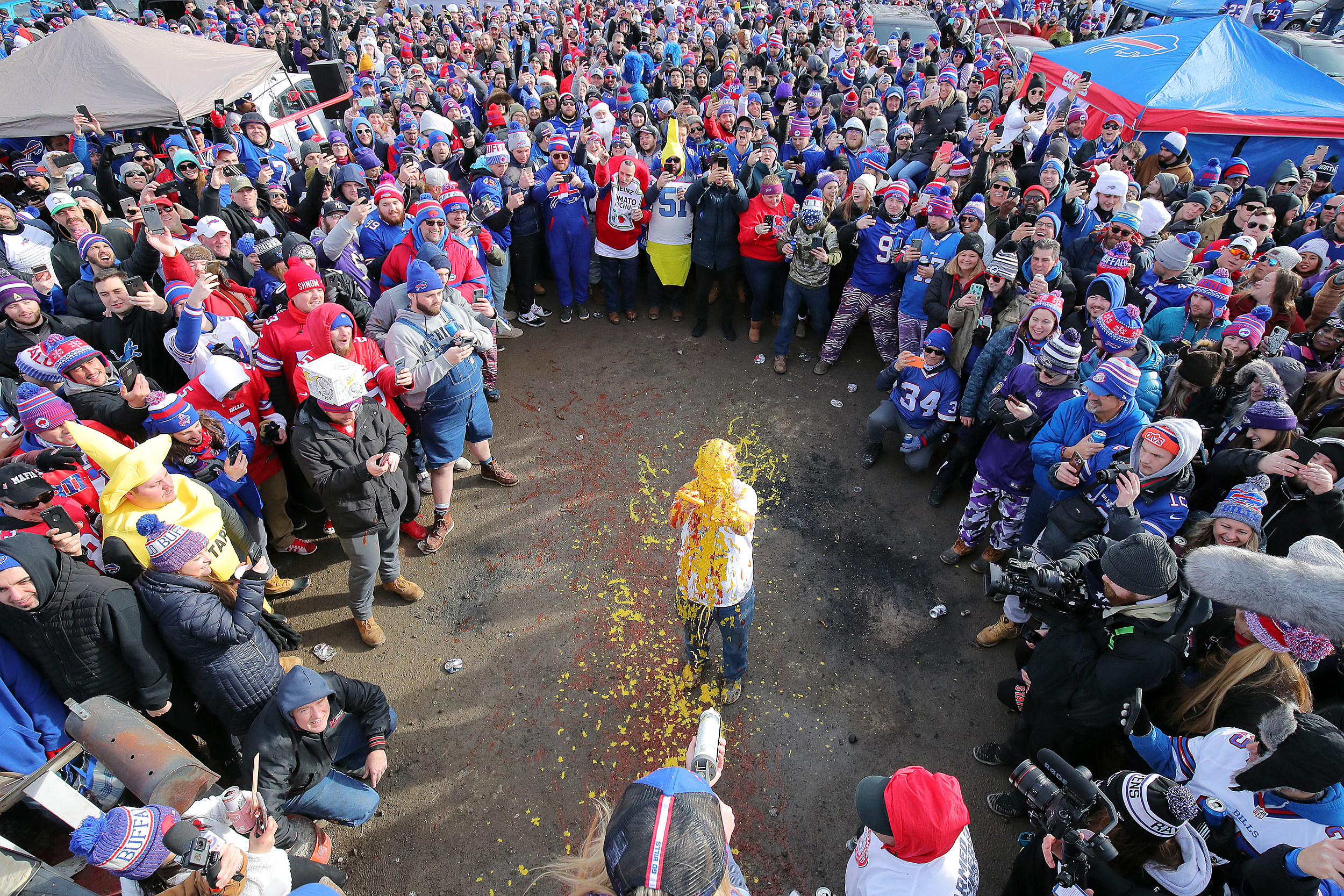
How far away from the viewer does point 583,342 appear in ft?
26.8

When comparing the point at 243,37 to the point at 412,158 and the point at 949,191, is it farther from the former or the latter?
the point at 949,191

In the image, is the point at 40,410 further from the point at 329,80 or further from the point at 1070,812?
the point at 329,80

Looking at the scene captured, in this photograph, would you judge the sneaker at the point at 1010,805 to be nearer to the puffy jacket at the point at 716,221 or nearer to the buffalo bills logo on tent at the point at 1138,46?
the puffy jacket at the point at 716,221

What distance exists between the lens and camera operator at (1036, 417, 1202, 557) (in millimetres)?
3639

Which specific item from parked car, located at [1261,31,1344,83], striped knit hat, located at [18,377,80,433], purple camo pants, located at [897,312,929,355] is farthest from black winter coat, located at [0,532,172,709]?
parked car, located at [1261,31,1344,83]

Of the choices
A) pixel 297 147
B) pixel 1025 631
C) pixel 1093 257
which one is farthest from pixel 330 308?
pixel 297 147

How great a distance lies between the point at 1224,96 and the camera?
9953 millimetres

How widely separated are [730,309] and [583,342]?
194 cm

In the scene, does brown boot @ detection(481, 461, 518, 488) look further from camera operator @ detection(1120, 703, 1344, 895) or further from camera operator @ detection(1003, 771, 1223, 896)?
camera operator @ detection(1120, 703, 1344, 895)

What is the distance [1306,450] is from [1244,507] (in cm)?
72

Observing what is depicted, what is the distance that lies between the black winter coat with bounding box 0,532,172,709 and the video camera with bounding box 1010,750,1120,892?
13.5ft

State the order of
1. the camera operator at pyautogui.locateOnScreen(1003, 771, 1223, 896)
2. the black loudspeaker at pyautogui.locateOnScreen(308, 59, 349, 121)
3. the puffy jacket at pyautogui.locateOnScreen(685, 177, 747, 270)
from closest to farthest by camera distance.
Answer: the camera operator at pyautogui.locateOnScreen(1003, 771, 1223, 896) → the puffy jacket at pyautogui.locateOnScreen(685, 177, 747, 270) → the black loudspeaker at pyautogui.locateOnScreen(308, 59, 349, 121)

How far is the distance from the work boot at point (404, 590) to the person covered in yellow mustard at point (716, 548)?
7.67 feet

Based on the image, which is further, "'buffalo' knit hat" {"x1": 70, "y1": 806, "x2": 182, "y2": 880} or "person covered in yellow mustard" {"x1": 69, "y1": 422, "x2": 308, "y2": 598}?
"person covered in yellow mustard" {"x1": 69, "y1": 422, "x2": 308, "y2": 598}
